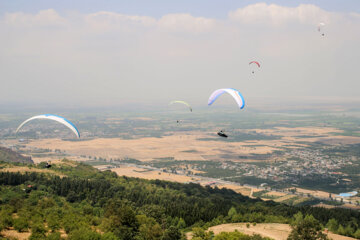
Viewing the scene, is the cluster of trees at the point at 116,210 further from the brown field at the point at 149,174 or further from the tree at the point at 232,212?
the brown field at the point at 149,174

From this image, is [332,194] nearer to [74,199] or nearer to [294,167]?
[294,167]

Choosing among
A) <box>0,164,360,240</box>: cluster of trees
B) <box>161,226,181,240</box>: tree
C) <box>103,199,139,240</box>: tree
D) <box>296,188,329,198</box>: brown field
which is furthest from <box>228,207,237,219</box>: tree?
<box>296,188,329,198</box>: brown field

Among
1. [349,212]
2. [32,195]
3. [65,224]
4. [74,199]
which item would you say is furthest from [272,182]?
[65,224]

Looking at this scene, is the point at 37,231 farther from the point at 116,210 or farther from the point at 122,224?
the point at 116,210

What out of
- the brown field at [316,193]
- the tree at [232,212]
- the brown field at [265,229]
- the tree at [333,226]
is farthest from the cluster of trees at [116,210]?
the brown field at [316,193]

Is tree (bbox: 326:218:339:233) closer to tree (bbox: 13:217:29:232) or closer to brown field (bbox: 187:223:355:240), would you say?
brown field (bbox: 187:223:355:240)

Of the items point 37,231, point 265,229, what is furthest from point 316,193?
point 37,231
